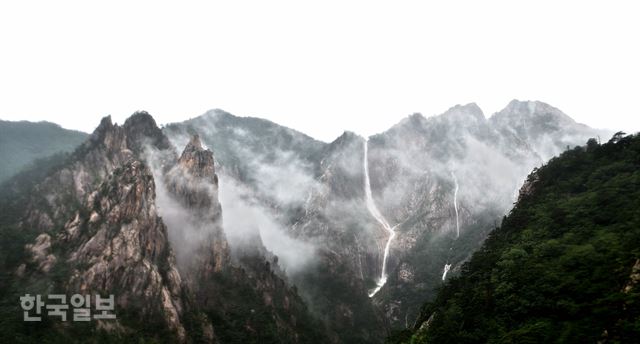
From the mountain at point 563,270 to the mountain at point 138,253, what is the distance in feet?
226

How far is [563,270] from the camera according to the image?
155 ft

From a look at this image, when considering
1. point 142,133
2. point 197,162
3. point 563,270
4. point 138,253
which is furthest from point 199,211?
point 563,270

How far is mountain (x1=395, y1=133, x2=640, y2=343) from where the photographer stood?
37.3 metres

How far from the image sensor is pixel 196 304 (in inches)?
5187

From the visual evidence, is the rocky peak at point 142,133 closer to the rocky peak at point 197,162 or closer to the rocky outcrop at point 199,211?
the rocky peak at point 197,162

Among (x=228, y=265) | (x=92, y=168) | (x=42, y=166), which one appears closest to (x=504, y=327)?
(x=228, y=265)

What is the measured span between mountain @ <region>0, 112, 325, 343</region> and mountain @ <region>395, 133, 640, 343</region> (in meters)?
68.9

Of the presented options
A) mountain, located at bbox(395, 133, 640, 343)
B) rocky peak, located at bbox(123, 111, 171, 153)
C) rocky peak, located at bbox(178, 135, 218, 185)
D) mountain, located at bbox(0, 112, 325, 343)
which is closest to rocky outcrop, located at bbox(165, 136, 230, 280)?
rocky peak, located at bbox(178, 135, 218, 185)

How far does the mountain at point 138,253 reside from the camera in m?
104

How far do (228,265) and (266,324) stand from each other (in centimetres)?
2726

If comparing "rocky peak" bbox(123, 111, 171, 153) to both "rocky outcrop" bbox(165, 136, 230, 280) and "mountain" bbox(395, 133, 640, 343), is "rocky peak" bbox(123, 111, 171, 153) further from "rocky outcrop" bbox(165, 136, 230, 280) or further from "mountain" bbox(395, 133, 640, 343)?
"mountain" bbox(395, 133, 640, 343)

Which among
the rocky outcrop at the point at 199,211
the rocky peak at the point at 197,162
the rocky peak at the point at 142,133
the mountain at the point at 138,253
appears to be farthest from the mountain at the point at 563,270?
the rocky peak at the point at 142,133

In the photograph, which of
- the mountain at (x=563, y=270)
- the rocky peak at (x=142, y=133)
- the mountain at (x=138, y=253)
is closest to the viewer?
the mountain at (x=563, y=270)

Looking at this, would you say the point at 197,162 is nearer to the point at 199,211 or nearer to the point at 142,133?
the point at 199,211
